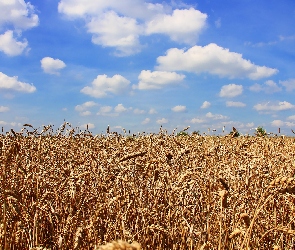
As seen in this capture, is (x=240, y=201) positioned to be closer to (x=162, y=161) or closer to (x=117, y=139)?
(x=162, y=161)

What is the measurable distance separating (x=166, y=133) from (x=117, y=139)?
2.73 feet

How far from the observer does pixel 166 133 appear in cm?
586

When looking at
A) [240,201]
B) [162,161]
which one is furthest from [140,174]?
[240,201]

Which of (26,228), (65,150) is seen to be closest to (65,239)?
(26,228)

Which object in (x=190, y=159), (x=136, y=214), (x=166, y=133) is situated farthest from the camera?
(x=166, y=133)

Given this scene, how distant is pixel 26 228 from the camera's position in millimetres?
2785

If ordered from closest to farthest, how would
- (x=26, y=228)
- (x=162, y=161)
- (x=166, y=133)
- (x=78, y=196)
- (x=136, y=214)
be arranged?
(x=26, y=228) < (x=78, y=196) < (x=136, y=214) < (x=162, y=161) < (x=166, y=133)

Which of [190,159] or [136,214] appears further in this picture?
[190,159]

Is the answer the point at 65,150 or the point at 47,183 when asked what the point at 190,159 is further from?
the point at 47,183

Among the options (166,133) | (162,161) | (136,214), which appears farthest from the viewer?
(166,133)

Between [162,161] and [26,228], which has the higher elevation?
[162,161]

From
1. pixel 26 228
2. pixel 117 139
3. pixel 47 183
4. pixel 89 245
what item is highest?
pixel 117 139

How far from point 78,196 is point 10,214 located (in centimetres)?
58

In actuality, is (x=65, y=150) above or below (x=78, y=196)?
above
